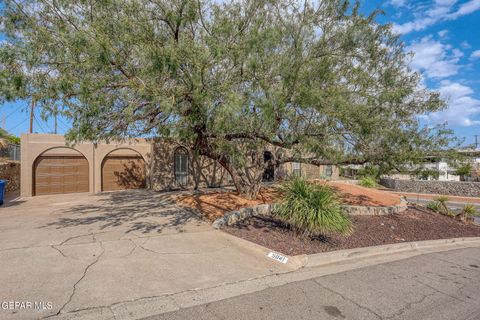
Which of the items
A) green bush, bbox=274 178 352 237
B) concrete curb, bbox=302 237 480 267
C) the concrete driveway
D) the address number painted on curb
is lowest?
concrete curb, bbox=302 237 480 267

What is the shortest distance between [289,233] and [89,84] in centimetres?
556

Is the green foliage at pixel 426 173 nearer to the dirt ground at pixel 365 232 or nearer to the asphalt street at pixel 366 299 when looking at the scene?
the dirt ground at pixel 365 232

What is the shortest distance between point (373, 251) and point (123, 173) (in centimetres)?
1482

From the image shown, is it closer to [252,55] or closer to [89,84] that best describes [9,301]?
[89,84]

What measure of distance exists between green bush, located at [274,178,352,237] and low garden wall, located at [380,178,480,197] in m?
19.2

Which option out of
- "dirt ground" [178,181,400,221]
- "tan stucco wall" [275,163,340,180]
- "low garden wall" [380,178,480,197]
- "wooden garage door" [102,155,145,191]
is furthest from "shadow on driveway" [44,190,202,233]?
"low garden wall" [380,178,480,197]

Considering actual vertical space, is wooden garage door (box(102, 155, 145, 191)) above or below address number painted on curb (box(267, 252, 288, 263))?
above

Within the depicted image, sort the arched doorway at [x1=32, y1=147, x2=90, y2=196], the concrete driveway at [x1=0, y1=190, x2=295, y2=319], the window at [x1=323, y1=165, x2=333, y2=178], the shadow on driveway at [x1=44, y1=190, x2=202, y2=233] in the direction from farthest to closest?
the window at [x1=323, y1=165, x2=333, y2=178], the arched doorway at [x1=32, y1=147, x2=90, y2=196], the shadow on driveway at [x1=44, y1=190, x2=202, y2=233], the concrete driveway at [x1=0, y1=190, x2=295, y2=319]

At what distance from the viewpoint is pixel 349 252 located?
607 cm

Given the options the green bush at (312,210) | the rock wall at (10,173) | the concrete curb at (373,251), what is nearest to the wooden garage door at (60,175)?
the rock wall at (10,173)

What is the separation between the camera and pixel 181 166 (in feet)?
56.7

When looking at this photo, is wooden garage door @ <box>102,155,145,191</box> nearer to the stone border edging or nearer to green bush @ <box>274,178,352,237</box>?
the stone border edging

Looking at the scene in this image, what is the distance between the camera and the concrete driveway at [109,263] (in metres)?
3.61

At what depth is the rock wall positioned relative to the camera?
48.4ft
